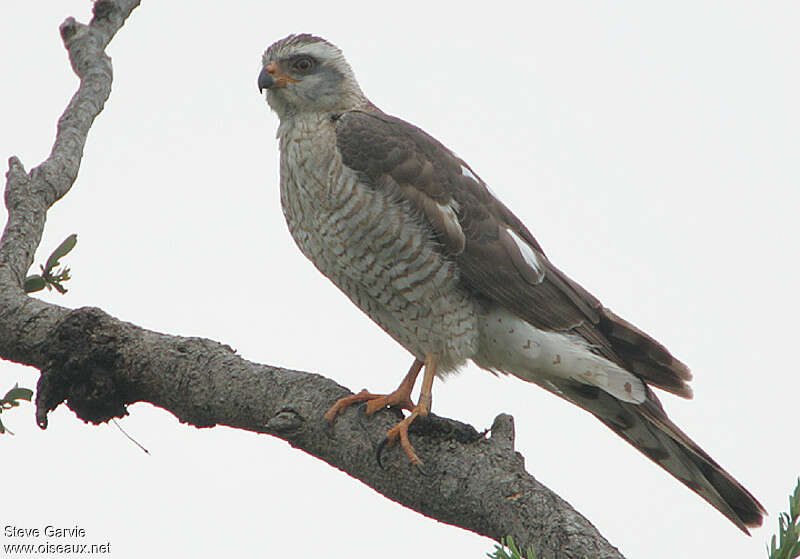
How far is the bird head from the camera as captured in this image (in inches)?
179

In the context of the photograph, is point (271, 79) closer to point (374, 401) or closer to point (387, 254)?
point (387, 254)

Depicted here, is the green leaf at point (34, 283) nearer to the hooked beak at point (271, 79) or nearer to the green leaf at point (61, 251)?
the green leaf at point (61, 251)

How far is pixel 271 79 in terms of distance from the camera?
179 inches

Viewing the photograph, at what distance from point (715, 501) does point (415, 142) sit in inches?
79.8

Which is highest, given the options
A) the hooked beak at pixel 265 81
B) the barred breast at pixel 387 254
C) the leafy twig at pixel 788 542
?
the hooked beak at pixel 265 81

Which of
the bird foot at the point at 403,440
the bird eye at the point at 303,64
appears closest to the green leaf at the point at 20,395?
the bird foot at the point at 403,440

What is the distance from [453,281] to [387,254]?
0.32 m

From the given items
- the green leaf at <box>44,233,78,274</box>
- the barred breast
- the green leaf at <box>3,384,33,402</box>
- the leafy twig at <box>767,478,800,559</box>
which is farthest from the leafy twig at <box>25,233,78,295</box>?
the leafy twig at <box>767,478,800,559</box>

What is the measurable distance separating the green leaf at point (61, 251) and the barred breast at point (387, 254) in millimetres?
1027

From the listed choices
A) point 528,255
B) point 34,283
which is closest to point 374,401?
point 528,255

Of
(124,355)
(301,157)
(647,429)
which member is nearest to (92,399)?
(124,355)

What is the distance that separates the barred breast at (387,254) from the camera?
3.96 metres

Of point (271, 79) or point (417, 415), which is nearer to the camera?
point (417, 415)

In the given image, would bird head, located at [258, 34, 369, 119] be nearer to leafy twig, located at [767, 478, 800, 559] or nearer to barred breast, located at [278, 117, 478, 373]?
barred breast, located at [278, 117, 478, 373]
